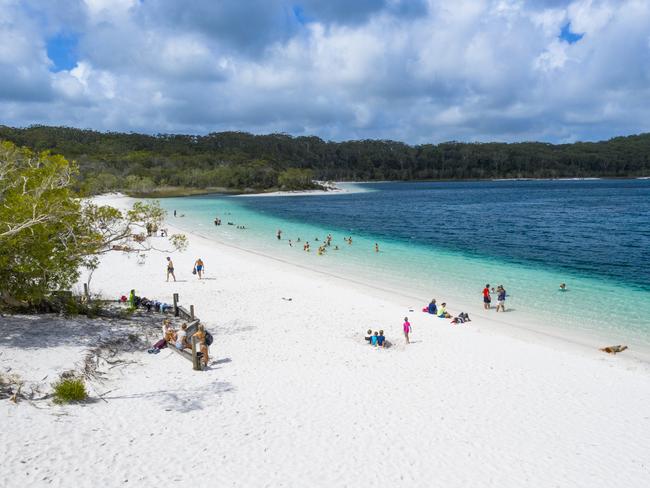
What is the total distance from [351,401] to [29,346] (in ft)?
29.2

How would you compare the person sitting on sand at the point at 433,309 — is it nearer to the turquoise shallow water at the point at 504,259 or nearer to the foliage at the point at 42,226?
the turquoise shallow water at the point at 504,259

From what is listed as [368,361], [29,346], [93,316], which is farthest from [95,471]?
[93,316]

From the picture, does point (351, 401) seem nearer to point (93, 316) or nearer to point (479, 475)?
point (479, 475)

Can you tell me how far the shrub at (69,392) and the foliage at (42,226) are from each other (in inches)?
176

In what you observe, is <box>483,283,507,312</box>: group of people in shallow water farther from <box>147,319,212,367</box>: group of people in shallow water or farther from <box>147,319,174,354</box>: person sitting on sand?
<box>147,319,174,354</box>: person sitting on sand

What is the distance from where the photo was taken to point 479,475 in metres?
8.46

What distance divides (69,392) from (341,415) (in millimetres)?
6100

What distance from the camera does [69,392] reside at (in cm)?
999

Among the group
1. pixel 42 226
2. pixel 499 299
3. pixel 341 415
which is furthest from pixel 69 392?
pixel 499 299

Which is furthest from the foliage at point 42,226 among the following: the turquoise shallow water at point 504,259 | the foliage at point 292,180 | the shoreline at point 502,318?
the foliage at point 292,180

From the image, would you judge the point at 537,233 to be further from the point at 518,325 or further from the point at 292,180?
the point at 292,180

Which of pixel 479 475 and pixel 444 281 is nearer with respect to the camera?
pixel 479 475

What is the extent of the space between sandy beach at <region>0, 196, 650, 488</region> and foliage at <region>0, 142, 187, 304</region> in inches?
71.3

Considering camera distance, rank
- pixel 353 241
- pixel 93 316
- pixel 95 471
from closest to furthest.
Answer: pixel 95 471 → pixel 93 316 → pixel 353 241
